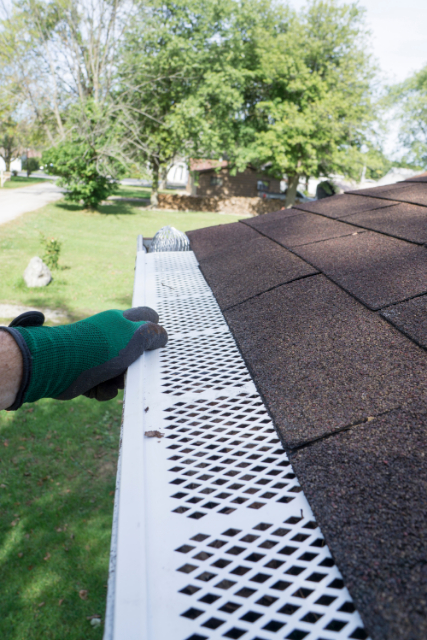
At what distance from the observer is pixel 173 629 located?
0.81 meters

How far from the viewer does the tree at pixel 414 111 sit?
43.8 metres

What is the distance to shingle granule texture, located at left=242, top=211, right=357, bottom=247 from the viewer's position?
3.08 m

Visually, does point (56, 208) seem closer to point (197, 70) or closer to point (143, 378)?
point (197, 70)

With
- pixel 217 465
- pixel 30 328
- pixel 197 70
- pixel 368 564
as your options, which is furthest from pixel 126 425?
pixel 197 70

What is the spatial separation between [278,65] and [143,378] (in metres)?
29.4

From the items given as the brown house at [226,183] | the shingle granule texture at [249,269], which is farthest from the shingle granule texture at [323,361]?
the brown house at [226,183]

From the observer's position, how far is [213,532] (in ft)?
3.41

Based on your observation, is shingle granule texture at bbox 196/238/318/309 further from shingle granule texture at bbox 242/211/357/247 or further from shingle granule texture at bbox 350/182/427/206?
shingle granule texture at bbox 350/182/427/206

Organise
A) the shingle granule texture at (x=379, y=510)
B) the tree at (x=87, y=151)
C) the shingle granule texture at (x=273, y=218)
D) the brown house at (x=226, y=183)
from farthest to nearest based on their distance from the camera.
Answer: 1. the brown house at (x=226, y=183)
2. the tree at (x=87, y=151)
3. the shingle granule texture at (x=273, y=218)
4. the shingle granule texture at (x=379, y=510)

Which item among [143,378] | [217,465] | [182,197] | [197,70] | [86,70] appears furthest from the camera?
[182,197]

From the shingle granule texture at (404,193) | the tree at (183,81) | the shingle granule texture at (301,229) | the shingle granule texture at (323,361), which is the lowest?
the shingle granule texture at (323,361)

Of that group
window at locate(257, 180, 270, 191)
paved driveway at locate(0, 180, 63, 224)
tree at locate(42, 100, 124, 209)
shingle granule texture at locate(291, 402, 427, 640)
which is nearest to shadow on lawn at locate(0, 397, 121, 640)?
shingle granule texture at locate(291, 402, 427, 640)

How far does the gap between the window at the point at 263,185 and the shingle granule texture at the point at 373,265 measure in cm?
4458

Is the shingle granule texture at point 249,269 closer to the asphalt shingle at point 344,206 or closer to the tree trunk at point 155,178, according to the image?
the asphalt shingle at point 344,206
